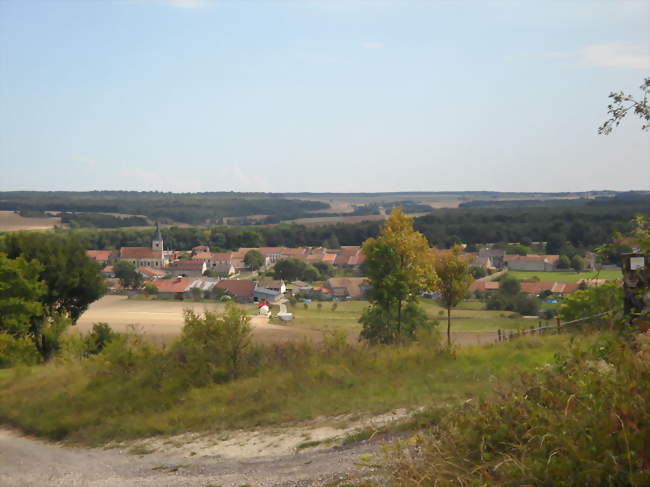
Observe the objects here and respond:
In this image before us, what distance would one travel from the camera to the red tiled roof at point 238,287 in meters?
66.9

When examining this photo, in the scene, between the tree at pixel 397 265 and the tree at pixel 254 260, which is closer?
the tree at pixel 397 265

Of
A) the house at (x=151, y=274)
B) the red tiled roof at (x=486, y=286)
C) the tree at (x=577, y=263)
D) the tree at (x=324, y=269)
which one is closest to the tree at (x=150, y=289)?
the house at (x=151, y=274)

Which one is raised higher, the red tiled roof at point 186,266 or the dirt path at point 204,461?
the dirt path at point 204,461

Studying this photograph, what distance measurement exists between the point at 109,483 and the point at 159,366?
5.35m

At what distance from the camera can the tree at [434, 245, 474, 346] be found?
73.1 ft

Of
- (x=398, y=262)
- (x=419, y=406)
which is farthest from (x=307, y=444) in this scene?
(x=398, y=262)

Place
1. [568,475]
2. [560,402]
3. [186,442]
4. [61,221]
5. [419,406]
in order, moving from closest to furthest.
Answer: [568,475] → [560,402] → [419,406] → [186,442] → [61,221]

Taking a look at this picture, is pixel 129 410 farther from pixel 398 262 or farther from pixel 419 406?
pixel 398 262

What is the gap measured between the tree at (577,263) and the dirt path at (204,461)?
145ft

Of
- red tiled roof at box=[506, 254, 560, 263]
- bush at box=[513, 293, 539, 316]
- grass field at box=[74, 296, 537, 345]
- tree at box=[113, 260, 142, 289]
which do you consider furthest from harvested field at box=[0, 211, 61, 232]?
bush at box=[513, 293, 539, 316]

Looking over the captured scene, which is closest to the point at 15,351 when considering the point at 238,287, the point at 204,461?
the point at 204,461

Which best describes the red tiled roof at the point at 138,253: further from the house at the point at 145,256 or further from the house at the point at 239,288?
the house at the point at 239,288

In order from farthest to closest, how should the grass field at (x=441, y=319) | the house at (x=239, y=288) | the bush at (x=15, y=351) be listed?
the house at (x=239, y=288)
the grass field at (x=441, y=319)
the bush at (x=15, y=351)

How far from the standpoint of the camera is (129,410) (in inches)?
519
